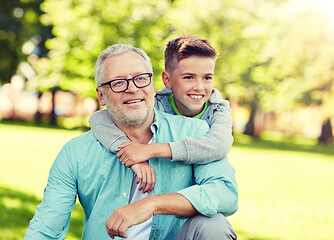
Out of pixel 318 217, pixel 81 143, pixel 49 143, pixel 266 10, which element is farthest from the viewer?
pixel 266 10

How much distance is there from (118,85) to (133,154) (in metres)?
0.47

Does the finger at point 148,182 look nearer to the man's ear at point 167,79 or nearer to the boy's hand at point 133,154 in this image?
the boy's hand at point 133,154

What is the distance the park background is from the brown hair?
8.97 ft

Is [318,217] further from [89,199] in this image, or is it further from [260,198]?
[89,199]

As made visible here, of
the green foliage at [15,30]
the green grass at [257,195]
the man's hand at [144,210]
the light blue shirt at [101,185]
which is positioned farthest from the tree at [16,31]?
the man's hand at [144,210]

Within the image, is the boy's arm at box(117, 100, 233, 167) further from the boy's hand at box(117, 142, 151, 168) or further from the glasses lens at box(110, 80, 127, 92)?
the glasses lens at box(110, 80, 127, 92)

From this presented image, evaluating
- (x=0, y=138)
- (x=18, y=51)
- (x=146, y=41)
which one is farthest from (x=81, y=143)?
(x=18, y=51)

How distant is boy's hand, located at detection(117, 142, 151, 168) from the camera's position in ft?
8.95

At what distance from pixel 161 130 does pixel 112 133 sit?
33 centimetres

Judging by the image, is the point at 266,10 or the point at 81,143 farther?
the point at 266,10

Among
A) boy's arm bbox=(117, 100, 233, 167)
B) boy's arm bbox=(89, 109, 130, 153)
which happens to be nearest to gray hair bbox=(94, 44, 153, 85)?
boy's arm bbox=(89, 109, 130, 153)

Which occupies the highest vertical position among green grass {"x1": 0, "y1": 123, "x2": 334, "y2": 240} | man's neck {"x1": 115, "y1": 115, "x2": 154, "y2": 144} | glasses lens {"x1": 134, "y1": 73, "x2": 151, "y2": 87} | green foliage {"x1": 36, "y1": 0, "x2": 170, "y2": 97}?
green foliage {"x1": 36, "y1": 0, "x2": 170, "y2": 97}

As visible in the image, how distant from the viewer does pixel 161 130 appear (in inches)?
120

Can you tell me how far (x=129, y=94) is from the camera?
9.50ft
